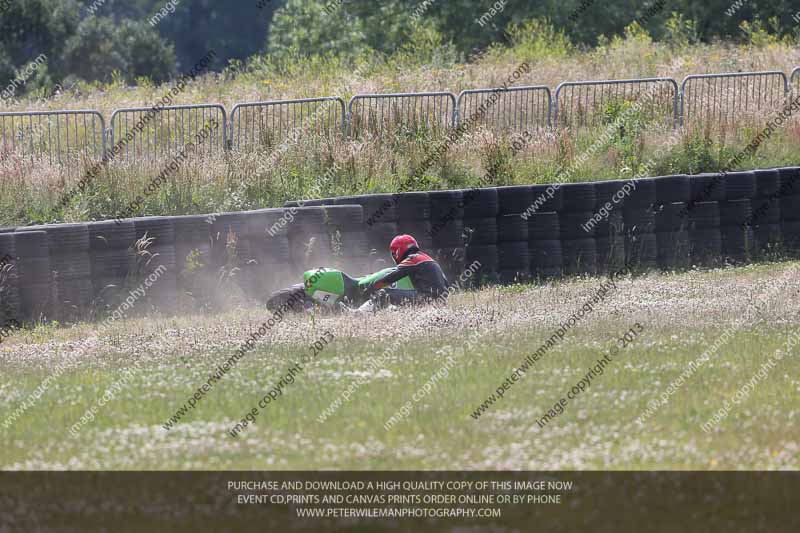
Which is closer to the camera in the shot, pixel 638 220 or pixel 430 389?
pixel 430 389

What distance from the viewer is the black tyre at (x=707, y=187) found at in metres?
18.4

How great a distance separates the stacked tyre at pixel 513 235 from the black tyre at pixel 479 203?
0.15 m

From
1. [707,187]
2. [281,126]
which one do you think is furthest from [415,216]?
[707,187]

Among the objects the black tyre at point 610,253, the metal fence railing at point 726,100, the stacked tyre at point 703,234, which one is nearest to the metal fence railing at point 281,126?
the black tyre at point 610,253

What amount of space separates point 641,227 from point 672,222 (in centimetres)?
59

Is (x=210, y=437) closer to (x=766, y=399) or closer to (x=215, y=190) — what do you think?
(x=766, y=399)

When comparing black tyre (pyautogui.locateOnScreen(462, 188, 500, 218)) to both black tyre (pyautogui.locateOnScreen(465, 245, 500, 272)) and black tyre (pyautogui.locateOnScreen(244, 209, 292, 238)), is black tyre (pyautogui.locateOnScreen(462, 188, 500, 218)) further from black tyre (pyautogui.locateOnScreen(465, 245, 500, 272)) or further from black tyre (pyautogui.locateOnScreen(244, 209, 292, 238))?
black tyre (pyautogui.locateOnScreen(244, 209, 292, 238))

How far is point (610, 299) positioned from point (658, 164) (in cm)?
613

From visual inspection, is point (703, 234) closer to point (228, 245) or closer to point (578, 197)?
point (578, 197)

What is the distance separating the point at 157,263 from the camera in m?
15.0

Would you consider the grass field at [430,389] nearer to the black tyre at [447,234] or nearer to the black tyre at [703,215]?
the black tyre at [447,234]

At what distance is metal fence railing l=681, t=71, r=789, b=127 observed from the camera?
2150 centimetres
